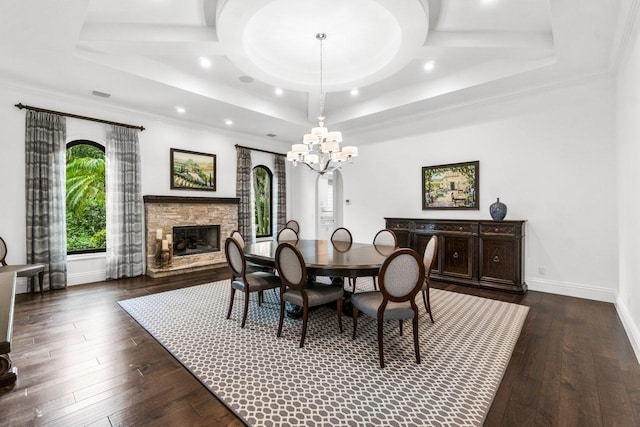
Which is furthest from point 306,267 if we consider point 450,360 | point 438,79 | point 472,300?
point 438,79

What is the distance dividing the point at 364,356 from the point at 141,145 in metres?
5.41

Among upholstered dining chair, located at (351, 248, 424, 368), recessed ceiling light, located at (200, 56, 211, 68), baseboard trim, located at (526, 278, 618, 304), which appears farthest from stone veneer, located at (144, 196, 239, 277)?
baseboard trim, located at (526, 278, 618, 304)

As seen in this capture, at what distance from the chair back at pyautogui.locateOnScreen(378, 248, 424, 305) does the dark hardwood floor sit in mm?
900

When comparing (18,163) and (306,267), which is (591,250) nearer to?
(306,267)

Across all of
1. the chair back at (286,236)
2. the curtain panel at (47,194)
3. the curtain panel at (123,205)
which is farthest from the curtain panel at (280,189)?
the curtain panel at (47,194)

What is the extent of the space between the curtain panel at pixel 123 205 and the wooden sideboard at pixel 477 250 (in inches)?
199

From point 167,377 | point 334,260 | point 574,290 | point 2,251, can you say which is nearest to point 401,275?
point 334,260

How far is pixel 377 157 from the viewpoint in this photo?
670cm

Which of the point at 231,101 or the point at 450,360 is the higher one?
the point at 231,101

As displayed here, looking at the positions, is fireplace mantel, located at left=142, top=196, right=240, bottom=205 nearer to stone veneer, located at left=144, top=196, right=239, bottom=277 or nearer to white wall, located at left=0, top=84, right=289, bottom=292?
stone veneer, located at left=144, top=196, right=239, bottom=277

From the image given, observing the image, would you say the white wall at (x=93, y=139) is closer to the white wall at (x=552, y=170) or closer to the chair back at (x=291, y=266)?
the chair back at (x=291, y=266)

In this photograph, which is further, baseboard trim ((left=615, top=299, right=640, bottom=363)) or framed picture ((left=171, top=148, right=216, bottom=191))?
framed picture ((left=171, top=148, right=216, bottom=191))

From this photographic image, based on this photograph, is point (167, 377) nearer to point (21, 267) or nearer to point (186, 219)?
point (21, 267)

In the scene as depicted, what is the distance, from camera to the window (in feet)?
16.6
